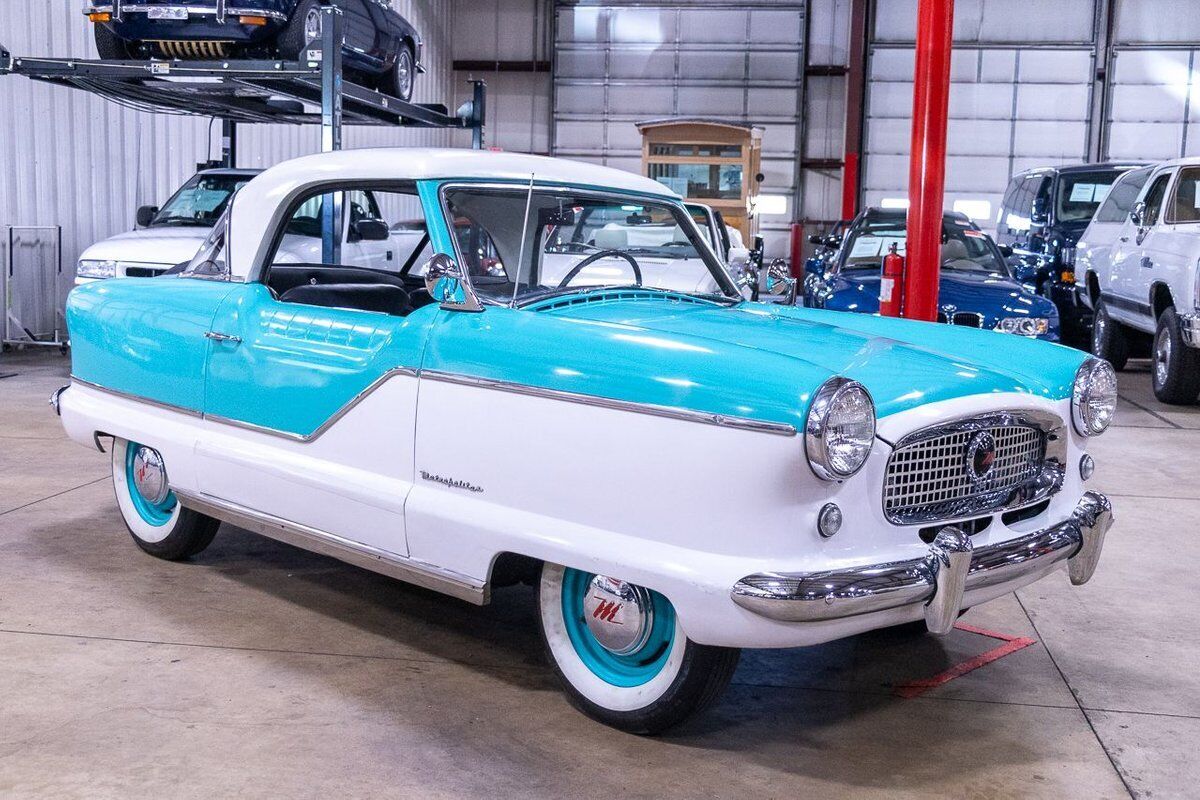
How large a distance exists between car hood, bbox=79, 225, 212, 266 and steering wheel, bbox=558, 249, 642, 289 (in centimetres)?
584

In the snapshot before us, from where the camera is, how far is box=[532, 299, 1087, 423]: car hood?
291 cm

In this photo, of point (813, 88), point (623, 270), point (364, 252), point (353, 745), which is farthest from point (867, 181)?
point (353, 745)

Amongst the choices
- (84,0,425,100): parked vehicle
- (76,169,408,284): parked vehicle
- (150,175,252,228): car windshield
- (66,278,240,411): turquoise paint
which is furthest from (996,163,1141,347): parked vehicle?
(66,278,240,411): turquoise paint

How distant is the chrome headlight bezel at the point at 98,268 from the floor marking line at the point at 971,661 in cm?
733

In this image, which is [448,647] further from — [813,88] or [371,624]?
[813,88]

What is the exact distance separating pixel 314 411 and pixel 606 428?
1.23 m

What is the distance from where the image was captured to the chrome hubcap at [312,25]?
29.2 feet

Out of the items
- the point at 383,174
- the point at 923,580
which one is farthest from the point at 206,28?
the point at 923,580

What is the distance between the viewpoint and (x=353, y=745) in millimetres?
3189

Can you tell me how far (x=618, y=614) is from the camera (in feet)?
10.6

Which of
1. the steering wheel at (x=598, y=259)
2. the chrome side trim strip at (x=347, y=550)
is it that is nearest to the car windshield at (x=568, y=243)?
the steering wheel at (x=598, y=259)

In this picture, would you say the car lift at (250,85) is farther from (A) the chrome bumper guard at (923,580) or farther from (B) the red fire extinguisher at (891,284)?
(A) the chrome bumper guard at (923,580)

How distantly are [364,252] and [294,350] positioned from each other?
6.11m

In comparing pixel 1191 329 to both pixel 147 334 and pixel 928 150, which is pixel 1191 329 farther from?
pixel 147 334
